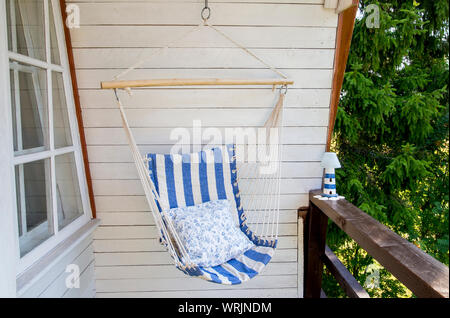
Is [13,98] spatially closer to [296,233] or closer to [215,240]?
[215,240]

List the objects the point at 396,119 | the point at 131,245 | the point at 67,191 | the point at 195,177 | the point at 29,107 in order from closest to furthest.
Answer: the point at 29,107, the point at 67,191, the point at 195,177, the point at 131,245, the point at 396,119

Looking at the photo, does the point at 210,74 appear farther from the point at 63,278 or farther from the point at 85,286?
the point at 85,286

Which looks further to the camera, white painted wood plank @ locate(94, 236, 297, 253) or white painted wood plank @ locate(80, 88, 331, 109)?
white painted wood plank @ locate(94, 236, 297, 253)

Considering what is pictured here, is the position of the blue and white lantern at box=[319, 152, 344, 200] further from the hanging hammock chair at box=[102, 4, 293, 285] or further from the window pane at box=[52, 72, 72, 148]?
the window pane at box=[52, 72, 72, 148]

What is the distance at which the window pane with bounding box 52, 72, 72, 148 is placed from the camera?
158 centimetres

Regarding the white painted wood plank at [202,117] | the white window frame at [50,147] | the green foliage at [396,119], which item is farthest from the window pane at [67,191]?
the green foliage at [396,119]

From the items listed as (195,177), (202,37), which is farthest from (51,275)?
(202,37)

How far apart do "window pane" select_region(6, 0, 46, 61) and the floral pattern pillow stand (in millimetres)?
933

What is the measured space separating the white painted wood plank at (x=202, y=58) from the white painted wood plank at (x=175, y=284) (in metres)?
1.34

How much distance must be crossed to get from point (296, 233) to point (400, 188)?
1.15 m

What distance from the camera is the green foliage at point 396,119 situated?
87.5 inches

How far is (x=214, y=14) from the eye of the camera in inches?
66.9

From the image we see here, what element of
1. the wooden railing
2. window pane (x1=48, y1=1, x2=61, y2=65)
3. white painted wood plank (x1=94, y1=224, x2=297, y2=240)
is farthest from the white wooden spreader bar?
white painted wood plank (x1=94, y1=224, x2=297, y2=240)

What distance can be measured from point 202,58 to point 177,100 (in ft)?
0.89
